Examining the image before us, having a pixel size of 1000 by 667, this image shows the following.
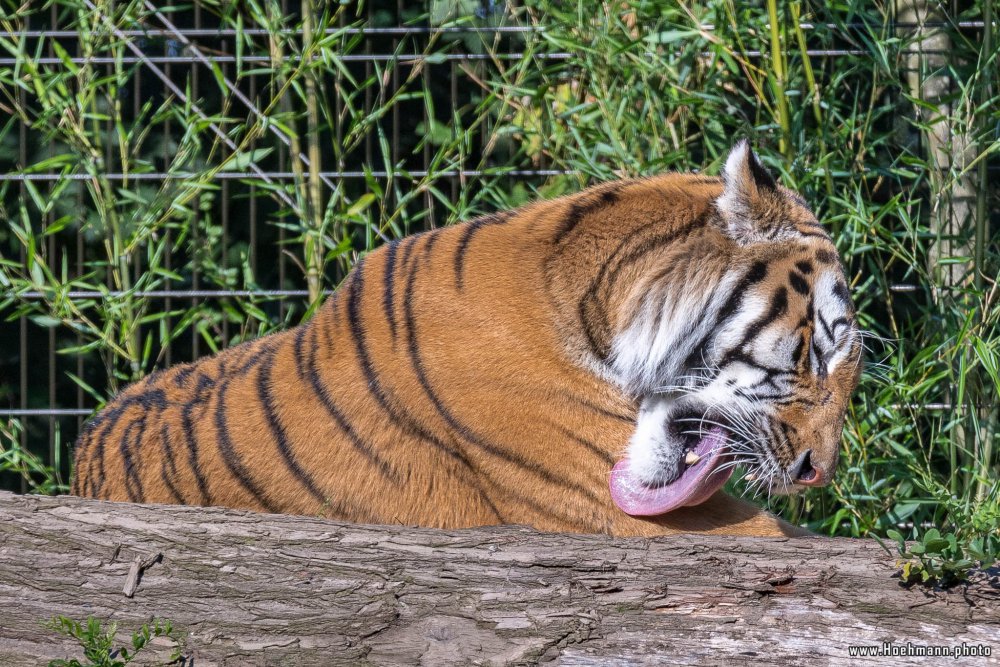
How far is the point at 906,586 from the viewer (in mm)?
1606

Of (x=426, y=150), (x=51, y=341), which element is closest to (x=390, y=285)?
(x=426, y=150)

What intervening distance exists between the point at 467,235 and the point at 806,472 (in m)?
0.89

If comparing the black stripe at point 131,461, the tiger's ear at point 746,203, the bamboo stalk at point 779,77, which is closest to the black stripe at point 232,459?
the black stripe at point 131,461

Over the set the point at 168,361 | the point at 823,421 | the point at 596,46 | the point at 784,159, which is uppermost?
the point at 596,46

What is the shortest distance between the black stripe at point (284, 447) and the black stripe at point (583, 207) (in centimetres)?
72

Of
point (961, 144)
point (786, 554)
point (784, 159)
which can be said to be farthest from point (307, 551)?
point (961, 144)

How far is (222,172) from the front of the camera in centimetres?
405

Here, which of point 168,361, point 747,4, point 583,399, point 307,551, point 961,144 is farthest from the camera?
point 168,361

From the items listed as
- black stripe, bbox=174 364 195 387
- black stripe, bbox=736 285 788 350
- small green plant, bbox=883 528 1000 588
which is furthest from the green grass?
small green plant, bbox=883 528 1000 588

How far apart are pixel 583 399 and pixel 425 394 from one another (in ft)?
1.07

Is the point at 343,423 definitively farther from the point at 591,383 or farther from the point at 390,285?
the point at 591,383

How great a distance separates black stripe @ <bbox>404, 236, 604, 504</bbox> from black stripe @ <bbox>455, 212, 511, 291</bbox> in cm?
12

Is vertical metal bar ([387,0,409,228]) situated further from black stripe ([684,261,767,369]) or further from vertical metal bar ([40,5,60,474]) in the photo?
black stripe ([684,261,767,369])

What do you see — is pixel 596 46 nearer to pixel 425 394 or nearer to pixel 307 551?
pixel 425 394
